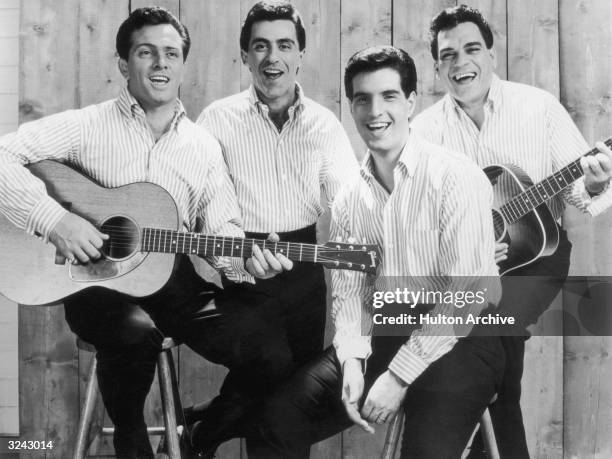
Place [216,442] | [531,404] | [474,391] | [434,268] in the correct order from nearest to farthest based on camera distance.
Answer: [474,391]
[434,268]
[216,442]
[531,404]

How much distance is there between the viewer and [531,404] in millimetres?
2256

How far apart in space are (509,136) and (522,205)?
0.71ft

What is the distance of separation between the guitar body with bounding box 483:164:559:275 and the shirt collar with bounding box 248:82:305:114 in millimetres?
597

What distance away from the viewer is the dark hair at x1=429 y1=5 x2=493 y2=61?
2.16 metres

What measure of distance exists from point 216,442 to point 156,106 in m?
1.03

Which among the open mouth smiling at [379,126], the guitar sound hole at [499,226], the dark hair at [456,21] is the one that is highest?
the dark hair at [456,21]

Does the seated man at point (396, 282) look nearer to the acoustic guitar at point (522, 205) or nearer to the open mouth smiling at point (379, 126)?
the open mouth smiling at point (379, 126)

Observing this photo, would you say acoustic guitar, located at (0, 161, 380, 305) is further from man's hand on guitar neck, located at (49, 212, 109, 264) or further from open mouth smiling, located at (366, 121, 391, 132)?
open mouth smiling, located at (366, 121, 391, 132)

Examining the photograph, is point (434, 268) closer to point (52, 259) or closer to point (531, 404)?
point (531, 404)

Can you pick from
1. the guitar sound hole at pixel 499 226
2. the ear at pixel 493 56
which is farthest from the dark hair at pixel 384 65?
the guitar sound hole at pixel 499 226

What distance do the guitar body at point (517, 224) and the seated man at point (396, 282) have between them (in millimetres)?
94

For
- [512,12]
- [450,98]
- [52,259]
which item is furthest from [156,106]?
[512,12]

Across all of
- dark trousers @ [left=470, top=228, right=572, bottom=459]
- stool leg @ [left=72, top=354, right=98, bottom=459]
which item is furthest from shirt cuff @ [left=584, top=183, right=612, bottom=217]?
stool leg @ [left=72, top=354, right=98, bottom=459]

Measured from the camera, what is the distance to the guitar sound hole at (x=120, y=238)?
6.46 feet
